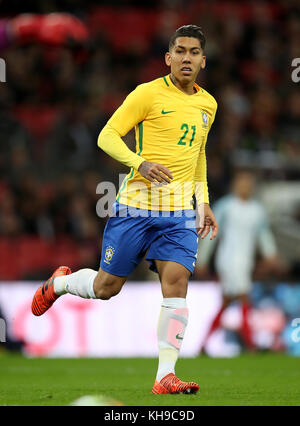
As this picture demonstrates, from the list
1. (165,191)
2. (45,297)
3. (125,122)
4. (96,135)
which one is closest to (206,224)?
(165,191)

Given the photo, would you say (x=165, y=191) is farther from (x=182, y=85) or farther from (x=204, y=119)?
(x=182, y=85)

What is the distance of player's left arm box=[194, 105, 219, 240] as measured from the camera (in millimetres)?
6457

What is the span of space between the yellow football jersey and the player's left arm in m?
0.18

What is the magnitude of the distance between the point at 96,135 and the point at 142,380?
7144 millimetres

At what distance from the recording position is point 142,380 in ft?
25.1

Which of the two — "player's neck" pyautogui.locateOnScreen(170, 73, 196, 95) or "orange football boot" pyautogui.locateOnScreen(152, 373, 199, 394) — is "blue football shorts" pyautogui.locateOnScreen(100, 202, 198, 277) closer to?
"orange football boot" pyautogui.locateOnScreen(152, 373, 199, 394)

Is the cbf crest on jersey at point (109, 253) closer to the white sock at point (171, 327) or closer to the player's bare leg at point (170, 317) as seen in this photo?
the player's bare leg at point (170, 317)

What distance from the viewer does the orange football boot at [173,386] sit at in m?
5.90

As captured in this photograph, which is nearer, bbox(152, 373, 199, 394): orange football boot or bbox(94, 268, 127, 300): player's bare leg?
bbox(152, 373, 199, 394): orange football boot

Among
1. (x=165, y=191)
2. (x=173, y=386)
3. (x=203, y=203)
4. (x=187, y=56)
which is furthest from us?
(x=203, y=203)

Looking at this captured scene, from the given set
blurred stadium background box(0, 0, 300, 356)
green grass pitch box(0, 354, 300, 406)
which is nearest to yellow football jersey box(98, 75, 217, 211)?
green grass pitch box(0, 354, 300, 406)

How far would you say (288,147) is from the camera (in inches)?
580

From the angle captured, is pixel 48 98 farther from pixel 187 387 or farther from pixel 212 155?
pixel 187 387

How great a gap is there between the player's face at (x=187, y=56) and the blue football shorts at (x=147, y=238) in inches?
36.4
